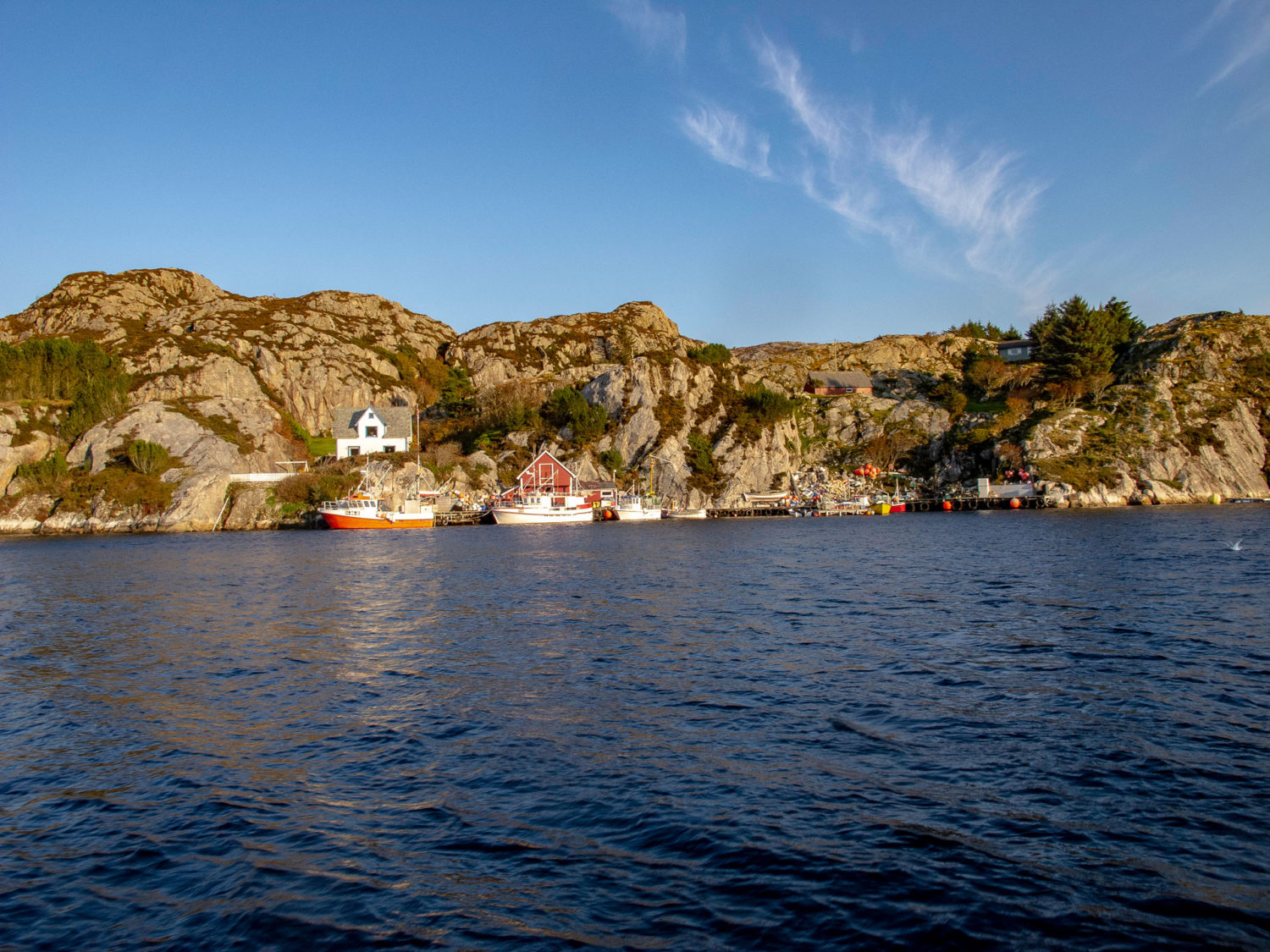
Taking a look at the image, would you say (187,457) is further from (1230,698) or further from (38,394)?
(1230,698)

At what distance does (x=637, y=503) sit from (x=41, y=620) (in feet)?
248

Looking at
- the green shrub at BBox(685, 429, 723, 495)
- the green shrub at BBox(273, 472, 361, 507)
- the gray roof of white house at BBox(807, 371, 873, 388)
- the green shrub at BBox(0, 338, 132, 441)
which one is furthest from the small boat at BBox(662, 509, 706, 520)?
the green shrub at BBox(0, 338, 132, 441)

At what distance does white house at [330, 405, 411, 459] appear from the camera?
110 m

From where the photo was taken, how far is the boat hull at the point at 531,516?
9125 cm

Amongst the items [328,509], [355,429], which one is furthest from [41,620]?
[355,429]

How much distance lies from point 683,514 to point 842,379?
59473mm

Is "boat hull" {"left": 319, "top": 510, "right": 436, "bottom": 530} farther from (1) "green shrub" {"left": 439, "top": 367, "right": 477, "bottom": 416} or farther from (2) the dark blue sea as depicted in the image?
(2) the dark blue sea

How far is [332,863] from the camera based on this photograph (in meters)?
9.04

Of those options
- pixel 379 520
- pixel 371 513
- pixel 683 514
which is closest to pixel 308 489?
pixel 371 513

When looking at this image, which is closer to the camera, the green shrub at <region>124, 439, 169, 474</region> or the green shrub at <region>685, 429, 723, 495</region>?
the green shrub at <region>124, 439, 169, 474</region>

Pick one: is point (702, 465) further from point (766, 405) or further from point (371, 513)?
point (371, 513)

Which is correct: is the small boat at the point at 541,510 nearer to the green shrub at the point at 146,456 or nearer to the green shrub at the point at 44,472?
the green shrub at the point at 146,456

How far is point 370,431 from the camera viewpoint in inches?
4377

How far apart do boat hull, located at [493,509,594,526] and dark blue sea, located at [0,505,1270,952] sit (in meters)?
63.9
